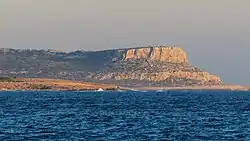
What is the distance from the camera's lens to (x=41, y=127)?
238 ft

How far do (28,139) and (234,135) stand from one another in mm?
17999

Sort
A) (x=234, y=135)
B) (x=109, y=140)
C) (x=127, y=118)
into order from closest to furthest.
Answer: (x=109, y=140) → (x=234, y=135) → (x=127, y=118)

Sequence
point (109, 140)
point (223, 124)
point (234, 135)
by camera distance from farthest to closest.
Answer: point (223, 124) < point (234, 135) < point (109, 140)

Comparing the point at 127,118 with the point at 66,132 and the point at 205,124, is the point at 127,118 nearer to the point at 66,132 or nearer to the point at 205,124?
the point at 205,124

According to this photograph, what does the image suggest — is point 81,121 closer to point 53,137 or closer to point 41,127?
point 41,127

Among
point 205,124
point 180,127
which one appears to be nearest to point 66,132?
point 180,127

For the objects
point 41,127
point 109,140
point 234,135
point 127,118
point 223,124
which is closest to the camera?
point 109,140

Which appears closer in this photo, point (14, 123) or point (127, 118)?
point (14, 123)

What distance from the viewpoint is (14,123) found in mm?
78562

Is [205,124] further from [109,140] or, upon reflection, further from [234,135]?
[109,140]

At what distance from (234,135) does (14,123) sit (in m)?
25.3

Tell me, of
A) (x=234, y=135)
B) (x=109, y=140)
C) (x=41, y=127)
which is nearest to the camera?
(x=109, y=140)

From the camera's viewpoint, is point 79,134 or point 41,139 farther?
point 79,134

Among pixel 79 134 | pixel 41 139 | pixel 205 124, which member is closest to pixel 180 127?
pixel 205 124
